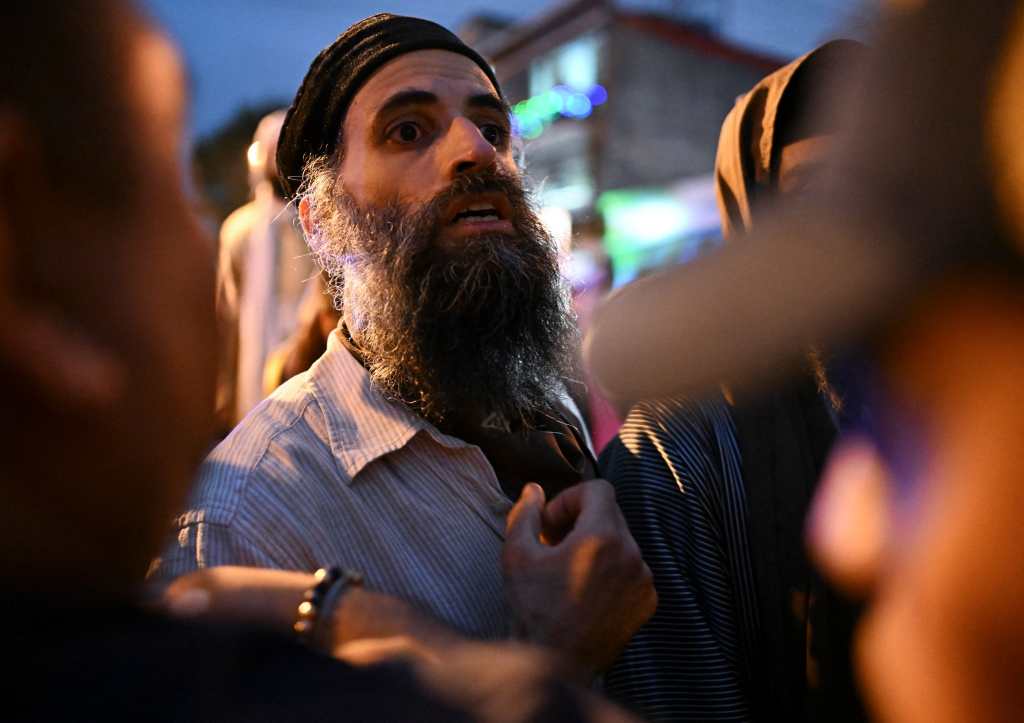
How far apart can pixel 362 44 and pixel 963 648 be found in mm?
2046

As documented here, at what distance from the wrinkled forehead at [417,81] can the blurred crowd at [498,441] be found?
0.8 inches

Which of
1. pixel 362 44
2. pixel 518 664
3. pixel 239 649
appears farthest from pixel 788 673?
pixel 362 44

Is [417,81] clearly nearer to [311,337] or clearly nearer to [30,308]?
[311,337]

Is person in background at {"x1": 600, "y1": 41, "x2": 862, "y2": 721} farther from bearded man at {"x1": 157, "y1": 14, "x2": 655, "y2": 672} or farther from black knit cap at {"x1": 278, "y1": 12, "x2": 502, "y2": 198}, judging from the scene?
black knit cap at {"x1": 278, "y1": 12, "x2": 502, "y2": 198}

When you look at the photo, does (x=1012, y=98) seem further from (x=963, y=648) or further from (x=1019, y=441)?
(x=963, y=648)

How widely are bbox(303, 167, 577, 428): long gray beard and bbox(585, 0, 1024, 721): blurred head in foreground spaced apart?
1190 millimetres

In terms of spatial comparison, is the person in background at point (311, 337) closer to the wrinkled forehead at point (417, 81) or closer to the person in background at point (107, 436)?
the wrinkled forehead at point (417, 81)

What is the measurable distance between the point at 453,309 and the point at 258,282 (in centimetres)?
207

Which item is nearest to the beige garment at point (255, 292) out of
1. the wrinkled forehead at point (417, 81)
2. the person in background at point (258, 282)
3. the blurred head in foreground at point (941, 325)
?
the person in background at point (258, 282)

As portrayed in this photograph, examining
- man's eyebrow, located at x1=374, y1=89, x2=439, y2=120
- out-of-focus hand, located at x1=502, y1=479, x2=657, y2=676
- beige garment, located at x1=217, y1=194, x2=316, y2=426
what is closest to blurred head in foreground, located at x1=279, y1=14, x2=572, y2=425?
man's eyebrow, located at x1=374, y1=89, x2=439, y2=120

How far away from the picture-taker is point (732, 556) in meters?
1.77

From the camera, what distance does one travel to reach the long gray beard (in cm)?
191

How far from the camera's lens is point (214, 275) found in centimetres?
73

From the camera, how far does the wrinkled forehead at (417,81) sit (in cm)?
213
